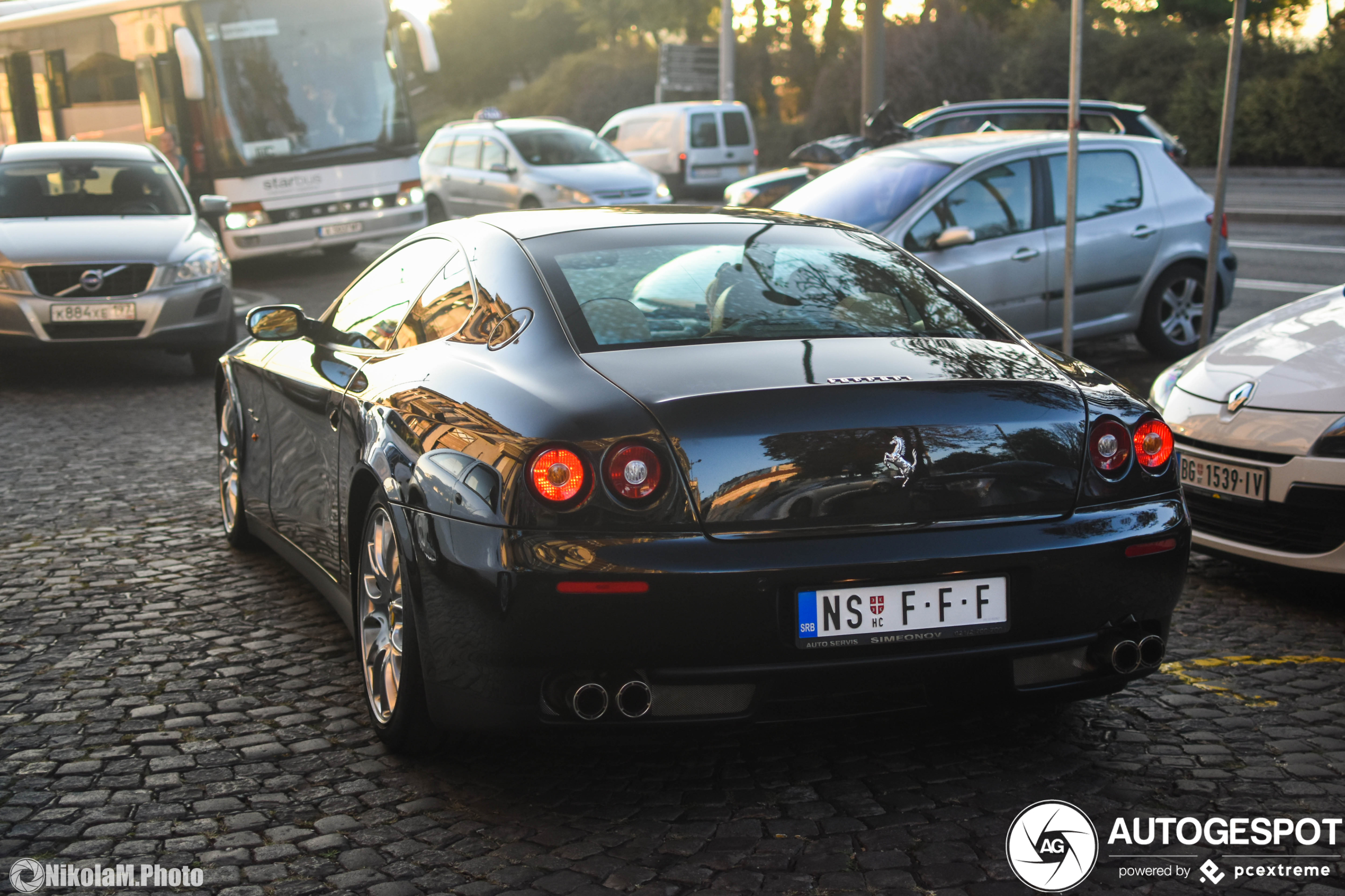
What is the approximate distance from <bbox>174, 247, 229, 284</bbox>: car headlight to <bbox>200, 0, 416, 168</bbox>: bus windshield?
20.6 ft

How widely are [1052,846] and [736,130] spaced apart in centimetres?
2766

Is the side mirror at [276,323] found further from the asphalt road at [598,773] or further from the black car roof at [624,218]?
the asphalt road at [598,773]

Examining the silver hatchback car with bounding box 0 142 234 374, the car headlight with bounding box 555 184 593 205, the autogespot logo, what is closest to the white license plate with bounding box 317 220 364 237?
the car headlight with bounding box 555 184 593 205

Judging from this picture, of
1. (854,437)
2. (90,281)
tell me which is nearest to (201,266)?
(90,281)

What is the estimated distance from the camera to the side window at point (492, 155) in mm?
21141

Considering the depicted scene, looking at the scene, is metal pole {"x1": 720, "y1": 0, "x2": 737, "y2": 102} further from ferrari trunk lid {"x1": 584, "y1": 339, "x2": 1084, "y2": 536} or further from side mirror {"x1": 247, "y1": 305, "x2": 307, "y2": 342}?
ferrari trunk lid {"x1": 584, "y1": 339, "x2": 1084, "y2": 536}

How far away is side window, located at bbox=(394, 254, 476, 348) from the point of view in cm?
402

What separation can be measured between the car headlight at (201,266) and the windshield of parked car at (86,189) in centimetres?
78

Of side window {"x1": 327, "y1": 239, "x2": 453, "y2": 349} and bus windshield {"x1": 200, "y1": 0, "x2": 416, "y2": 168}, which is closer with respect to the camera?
side window {"x1": 327, "y1": 239, "x2": 453, "y2": 349}

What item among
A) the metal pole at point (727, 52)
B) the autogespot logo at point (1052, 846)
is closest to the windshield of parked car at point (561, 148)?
the metal pole at point (727, 52)

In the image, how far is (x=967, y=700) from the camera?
336cm

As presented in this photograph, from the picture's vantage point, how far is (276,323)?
4.89 meters

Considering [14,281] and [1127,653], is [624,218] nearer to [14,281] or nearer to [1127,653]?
[1127,653]

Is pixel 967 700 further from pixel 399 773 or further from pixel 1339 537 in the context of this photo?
pixel 1339 537
